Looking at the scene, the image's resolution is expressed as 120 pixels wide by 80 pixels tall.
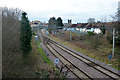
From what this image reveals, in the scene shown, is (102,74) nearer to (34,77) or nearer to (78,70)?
(78,70)

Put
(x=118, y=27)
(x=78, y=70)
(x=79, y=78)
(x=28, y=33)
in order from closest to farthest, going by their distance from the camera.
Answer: (x=79, y=78) < (x=78, y=70) < (x=28, y=33) < (x=118, y=27)

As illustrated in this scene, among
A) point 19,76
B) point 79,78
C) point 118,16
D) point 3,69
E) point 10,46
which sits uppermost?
point 118,16

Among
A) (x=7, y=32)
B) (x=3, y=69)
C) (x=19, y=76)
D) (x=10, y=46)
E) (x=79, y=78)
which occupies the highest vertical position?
(x=7, y=32)

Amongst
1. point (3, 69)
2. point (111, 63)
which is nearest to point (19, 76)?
point (3, 69)

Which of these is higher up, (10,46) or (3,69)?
(10,46)

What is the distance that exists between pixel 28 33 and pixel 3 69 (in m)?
6.53

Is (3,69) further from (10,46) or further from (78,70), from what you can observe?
(78,70)

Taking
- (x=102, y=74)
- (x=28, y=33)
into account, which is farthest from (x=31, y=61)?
(x=102, y=74)

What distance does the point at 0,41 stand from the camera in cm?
793

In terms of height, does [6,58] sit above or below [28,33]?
below

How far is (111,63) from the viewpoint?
488 inches

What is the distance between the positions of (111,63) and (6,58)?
9427mm

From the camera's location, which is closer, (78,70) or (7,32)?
(7,32)

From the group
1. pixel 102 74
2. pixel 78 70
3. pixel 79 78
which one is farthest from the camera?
pixel 78 70
